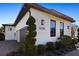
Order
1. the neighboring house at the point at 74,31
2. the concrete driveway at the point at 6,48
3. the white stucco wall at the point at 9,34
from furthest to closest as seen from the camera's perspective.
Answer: the white stucco wall at the point at 9,34 → the neighboring house at the point at 74,31 → the concrete driveway at the point at 6,48

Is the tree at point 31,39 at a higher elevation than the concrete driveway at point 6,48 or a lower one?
higher

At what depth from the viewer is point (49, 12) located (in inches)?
432

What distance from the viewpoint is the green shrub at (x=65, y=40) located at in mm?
11657

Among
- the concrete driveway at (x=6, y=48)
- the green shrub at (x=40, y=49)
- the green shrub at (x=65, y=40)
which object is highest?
the green shrub at (x=65, y=40)

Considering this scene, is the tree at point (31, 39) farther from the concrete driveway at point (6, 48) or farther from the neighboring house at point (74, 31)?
the neighboring house at point (74, 31)

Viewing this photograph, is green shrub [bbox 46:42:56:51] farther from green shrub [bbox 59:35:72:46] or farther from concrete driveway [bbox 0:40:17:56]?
concrete driveway [bbox 0:40:17:56]

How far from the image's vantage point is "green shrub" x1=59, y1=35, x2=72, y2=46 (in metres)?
11.7

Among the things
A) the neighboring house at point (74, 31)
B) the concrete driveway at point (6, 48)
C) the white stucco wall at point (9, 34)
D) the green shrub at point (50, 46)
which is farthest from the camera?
the white stucco wall at point (9, 34)

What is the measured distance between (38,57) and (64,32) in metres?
4.39

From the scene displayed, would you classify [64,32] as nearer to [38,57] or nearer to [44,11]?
[44,11]

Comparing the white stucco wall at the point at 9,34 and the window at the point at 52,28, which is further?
the white stucco wall at the point at 9,34

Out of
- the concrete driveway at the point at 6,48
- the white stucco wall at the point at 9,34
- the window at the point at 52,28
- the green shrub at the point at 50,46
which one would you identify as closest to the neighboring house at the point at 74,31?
the window at the point at 52,28

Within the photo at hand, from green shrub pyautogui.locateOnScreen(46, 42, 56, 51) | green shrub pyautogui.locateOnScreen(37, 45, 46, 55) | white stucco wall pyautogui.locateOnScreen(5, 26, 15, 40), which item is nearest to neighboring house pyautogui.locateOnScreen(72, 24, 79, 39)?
green shrub pyautogui.locateOnScreen(46, 42, 56, 51)

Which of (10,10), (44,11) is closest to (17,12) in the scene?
(10,10)
